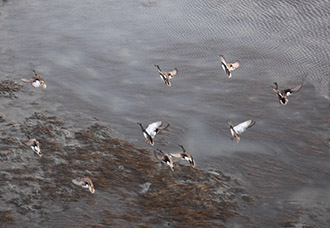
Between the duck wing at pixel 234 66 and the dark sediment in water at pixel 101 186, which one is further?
the duck wing at pixel 234 66

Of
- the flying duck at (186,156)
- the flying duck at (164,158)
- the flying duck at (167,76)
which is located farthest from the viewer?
the flying duck at (167,76)

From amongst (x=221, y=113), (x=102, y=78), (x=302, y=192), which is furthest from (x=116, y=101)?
(x=302, y=192)

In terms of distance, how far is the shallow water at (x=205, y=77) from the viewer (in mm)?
11805

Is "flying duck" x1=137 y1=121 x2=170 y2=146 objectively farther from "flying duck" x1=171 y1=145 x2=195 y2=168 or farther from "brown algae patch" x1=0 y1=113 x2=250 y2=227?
"flying duck" x1=171 y1=145 x2=195 y2=168

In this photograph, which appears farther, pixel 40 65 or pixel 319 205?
pixel 40 65

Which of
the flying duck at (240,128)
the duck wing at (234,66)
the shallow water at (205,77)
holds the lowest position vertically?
the shallow water at (205,77)

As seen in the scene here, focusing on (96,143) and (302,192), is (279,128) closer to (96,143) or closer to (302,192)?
(302,192)

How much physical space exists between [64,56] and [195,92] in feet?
16.2

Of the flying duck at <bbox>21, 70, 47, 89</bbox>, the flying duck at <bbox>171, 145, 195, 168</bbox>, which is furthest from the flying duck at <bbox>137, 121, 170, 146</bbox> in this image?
the flying duck at <bbox>21, 70, 47, 89</bbox>

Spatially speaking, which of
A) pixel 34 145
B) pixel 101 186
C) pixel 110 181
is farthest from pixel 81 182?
pixel 34 145

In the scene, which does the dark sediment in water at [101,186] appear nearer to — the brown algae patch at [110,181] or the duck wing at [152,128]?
the brown algae patch at [110,181]

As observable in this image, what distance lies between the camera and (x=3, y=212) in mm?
10664

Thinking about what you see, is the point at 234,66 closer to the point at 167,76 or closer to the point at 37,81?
the point at 167,76

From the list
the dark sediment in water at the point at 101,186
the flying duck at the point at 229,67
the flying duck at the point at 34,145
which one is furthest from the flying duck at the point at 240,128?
the flying duck at the point at 34,145
